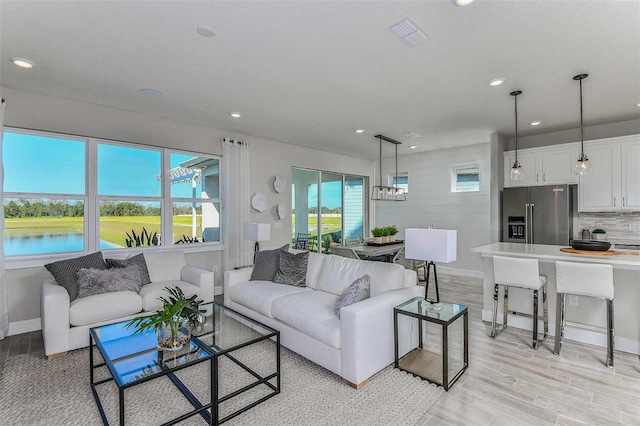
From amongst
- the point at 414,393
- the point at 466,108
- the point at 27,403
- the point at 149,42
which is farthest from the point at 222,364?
the point at 466,108

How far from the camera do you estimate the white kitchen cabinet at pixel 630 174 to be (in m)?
4.38

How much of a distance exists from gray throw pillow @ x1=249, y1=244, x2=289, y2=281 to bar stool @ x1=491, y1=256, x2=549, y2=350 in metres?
2.52

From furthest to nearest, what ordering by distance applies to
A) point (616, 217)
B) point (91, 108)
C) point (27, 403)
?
point (616, 217) < point (91, 108) < point (27, 403)

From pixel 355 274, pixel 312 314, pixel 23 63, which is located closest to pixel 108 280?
pixel 23 63

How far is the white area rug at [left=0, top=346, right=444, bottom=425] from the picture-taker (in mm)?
2047

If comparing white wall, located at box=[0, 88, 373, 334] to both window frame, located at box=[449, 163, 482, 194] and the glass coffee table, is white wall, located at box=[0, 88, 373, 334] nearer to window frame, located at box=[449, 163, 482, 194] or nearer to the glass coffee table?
the glass coffee table

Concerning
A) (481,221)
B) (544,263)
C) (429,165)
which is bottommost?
(544,263)

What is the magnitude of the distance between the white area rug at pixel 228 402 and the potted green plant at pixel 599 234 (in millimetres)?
4262

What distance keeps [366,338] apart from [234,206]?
356cm

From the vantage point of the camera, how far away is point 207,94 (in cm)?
363

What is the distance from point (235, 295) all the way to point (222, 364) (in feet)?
3.26

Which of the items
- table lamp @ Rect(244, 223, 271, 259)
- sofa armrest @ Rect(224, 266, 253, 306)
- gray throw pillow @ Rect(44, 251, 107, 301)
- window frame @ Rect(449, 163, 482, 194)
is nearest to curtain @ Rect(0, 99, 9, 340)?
gray throw pillow @ Rect(44, 251, 107, 301)

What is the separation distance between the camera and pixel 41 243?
3711mm

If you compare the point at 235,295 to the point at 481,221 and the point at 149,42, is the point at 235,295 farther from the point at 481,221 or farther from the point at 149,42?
the point at 481,221
